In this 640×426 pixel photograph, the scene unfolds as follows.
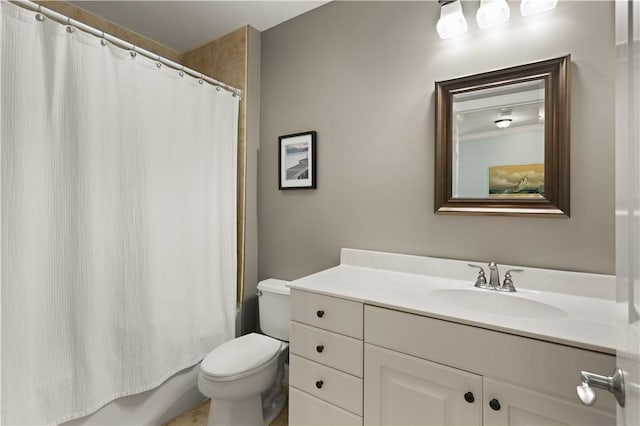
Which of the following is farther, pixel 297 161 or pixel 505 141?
pixel 297 161

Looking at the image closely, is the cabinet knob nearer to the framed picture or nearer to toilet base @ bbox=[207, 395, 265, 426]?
toilet base @ bbox=[207, 395, 265, 426]

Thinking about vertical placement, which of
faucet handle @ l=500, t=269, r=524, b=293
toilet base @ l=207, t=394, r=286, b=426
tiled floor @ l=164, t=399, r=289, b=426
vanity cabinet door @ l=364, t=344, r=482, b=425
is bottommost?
tiled floor @ l=164, t=399, r=289, b=426

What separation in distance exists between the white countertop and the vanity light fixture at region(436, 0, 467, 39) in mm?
1104

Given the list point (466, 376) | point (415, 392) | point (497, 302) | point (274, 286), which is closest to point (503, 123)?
point (497, 302)

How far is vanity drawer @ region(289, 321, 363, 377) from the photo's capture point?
124 centimetres

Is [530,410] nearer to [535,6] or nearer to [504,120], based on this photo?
[504,120]

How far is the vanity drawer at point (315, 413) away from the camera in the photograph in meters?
1.26

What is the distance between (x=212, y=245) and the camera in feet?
6.33

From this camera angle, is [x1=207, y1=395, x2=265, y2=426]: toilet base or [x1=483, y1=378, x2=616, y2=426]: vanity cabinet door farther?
[x1=207, y1=395, x2=265, y2=426]: toilet base

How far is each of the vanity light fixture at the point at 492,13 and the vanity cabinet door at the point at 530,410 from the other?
57.6 inches

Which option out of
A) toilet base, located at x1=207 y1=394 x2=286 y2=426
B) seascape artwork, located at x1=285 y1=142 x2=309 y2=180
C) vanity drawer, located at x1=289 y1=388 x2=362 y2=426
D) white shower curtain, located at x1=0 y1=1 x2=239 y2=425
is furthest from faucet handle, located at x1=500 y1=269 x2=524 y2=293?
white shower curtain, located at x1=0 y1=1 x2=239 y2=425

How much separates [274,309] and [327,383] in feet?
2.37

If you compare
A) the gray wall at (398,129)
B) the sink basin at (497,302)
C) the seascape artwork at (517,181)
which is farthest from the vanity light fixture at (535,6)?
the sink basin at (497,302)

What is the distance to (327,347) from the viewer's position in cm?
131
